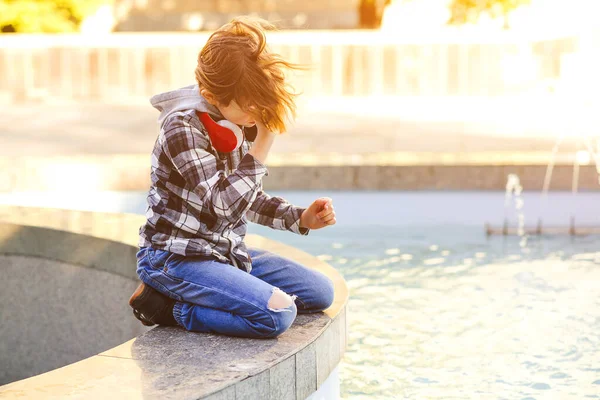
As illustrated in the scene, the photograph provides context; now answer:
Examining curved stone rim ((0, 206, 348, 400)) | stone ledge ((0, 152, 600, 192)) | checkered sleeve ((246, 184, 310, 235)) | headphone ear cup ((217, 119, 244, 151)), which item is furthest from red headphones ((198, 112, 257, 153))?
stone ledge ((0, 152, 600, 192))

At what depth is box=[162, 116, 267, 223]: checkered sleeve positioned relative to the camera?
2568 mm

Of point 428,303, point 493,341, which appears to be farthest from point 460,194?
point 493,341

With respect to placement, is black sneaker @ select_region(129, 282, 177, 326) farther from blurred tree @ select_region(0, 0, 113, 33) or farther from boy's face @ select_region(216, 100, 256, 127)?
blurred tree @ select_region(0, 0, 113, 33)

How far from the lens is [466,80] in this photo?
32.1 ft

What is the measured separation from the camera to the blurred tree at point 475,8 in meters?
11.9

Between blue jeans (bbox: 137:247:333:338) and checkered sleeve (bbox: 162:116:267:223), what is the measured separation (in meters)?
0.17

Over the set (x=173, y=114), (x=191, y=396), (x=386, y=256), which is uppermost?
(x=173, y=114)

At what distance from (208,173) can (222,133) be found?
0.12 m

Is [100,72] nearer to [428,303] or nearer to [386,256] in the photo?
[386,256]

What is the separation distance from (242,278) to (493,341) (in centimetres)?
136

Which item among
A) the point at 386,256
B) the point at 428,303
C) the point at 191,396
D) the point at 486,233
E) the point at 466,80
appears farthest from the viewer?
the point at 466,80

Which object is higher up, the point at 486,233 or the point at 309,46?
the point at 309,46

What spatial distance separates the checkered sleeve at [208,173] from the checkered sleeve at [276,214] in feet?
0.89

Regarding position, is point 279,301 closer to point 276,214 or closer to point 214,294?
point 214,294
